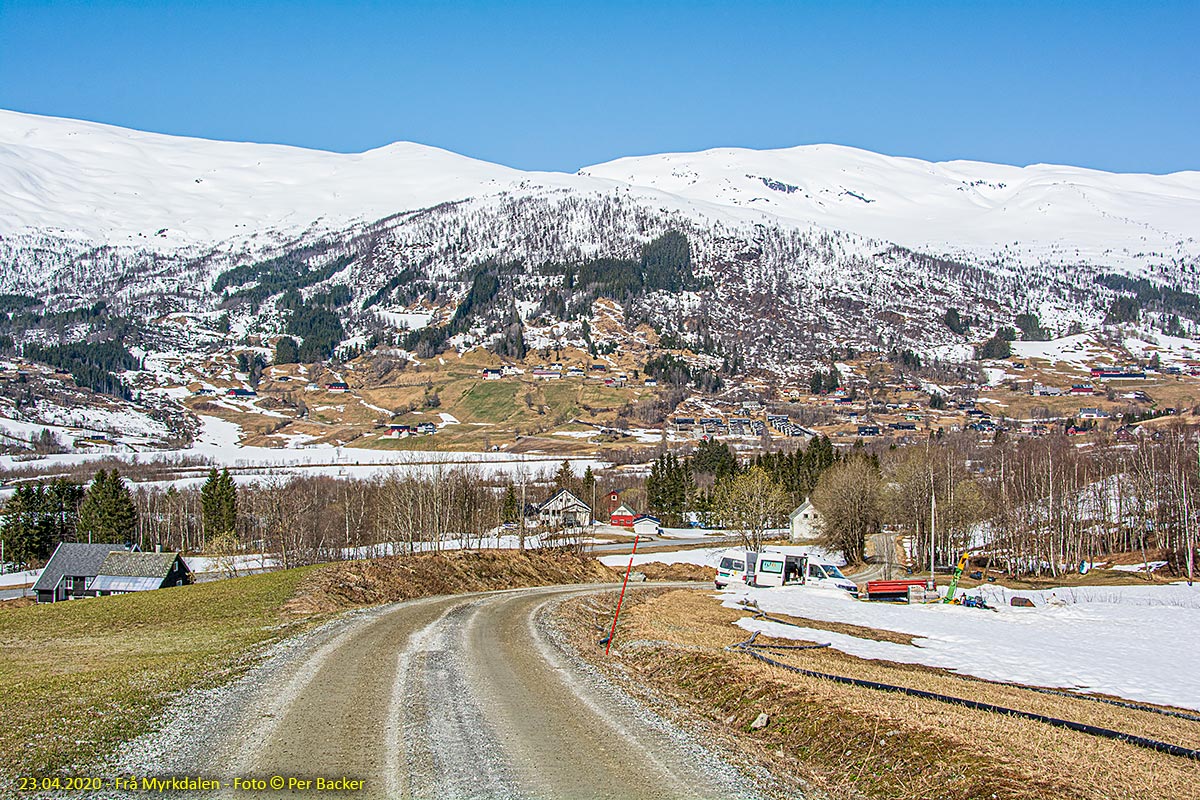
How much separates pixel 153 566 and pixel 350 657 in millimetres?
67755

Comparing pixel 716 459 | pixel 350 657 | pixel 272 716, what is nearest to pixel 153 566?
pixel 350 657

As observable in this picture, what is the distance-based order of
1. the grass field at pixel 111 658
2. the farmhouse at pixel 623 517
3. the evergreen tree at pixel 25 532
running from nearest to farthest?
the grass field at pixel 111 658, the evergreen tree at pixel 25 532, the farmhouse at pixel 623 517

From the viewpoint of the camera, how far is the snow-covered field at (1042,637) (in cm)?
2264

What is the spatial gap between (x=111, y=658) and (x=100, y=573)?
68.2 m

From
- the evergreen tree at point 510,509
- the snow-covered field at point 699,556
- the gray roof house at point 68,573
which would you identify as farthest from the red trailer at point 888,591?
the evergreen tree at point 510,509

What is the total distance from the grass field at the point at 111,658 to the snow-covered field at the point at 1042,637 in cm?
1522

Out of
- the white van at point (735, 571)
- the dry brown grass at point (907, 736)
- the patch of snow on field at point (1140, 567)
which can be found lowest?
the patch of snow on field at point (1140, 567)

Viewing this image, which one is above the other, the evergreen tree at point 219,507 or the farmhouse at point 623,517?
the evergreen tree at point 219,507

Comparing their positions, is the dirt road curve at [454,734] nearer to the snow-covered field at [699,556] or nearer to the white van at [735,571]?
the white van at [735,571]

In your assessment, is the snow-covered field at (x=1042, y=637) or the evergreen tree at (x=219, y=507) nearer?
the snow-covered field at (x=1042, y=637)

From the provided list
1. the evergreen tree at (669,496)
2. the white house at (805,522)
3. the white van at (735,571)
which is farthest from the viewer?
the evergreen tree at (669,496)

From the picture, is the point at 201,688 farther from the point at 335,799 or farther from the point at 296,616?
the point at 296,616

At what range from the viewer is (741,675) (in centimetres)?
1602

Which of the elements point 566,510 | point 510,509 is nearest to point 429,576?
point 510,509
